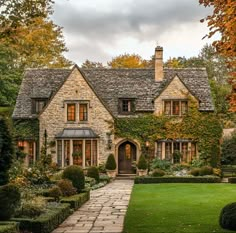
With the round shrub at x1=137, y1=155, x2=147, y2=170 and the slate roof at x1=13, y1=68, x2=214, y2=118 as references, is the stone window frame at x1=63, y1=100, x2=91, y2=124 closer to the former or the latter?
the slate roof at x1=13, y1=68, x2=214, y2=118

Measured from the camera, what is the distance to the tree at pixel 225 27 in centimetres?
1139

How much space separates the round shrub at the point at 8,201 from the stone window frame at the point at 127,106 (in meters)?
27.8

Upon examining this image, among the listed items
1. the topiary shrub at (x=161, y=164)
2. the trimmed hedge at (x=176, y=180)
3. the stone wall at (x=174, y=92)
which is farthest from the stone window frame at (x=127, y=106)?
the trimmed hedge at (x=176, y=180)

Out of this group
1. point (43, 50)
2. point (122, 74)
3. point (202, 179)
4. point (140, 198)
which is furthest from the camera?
point (43, 50)

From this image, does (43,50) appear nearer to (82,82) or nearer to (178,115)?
(82,82)

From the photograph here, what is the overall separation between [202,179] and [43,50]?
27206 mm

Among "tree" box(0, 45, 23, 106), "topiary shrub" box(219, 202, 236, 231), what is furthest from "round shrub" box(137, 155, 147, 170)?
"topiary shrub" box(219, 202, 236, 231)

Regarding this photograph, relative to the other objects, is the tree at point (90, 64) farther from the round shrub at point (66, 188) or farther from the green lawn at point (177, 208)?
the round shrub at point (66, 188)

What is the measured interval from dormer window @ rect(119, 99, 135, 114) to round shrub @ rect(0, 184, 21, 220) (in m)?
27.8

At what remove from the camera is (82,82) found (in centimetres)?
4034

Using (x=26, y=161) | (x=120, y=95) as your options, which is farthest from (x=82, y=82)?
(x=26, y=161)

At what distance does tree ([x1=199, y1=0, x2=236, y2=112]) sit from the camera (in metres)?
11.4

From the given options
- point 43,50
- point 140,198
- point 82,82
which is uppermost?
point 43,50

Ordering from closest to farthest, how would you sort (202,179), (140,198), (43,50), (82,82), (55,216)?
(55,216)
(140,198)
(202,179)
(82,82)
(43,50)
